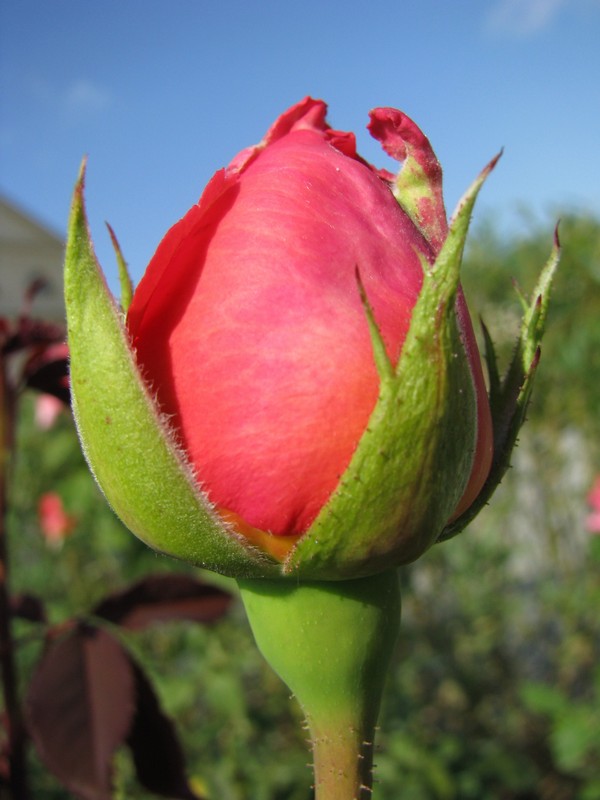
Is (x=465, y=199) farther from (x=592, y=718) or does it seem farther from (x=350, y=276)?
(x=592, y=718)

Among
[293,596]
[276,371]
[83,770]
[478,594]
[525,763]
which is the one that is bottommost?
[525,763]

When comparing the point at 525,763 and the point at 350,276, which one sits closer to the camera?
the point at 350,276

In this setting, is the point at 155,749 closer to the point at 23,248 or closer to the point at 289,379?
the point at 289,379

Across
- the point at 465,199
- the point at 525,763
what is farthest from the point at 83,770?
the point at 525,763

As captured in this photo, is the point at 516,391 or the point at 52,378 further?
the point at 52,378

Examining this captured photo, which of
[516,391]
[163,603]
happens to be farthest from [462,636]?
[516,391]

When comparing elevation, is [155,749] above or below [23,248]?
above

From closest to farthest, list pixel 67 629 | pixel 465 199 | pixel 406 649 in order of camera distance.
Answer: pixel 465 199 → pixel 67 629 → pixel 406 649
